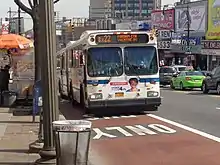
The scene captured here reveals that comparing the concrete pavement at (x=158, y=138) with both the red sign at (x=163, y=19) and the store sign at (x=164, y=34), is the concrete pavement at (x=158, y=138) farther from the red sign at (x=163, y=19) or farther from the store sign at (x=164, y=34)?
the red sign at (x=163, y=19)

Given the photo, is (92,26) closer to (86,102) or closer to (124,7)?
(124,7)

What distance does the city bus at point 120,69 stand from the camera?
17.9 meters

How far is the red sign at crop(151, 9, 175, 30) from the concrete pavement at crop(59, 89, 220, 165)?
5196cm

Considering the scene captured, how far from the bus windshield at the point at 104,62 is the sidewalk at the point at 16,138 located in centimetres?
280

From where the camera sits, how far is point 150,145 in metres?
12.2

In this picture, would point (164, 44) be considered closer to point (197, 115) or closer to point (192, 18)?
point (192, 18)

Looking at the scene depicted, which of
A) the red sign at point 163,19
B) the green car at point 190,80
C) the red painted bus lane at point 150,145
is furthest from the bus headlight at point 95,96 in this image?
the red sign at point 163,19

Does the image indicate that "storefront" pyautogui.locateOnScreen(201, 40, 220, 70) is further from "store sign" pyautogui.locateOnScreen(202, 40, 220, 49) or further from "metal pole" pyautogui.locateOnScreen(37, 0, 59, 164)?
"metal pole" pyautogui.locateOnScreen(37, 0, 59, 164)

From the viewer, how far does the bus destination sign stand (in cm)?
1800

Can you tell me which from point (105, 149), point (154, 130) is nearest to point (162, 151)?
point (105, 149)

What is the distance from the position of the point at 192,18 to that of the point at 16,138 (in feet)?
174

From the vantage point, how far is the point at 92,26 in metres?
120

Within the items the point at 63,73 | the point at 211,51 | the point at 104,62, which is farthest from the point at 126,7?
the point at 104,62

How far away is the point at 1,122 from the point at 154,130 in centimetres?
523
